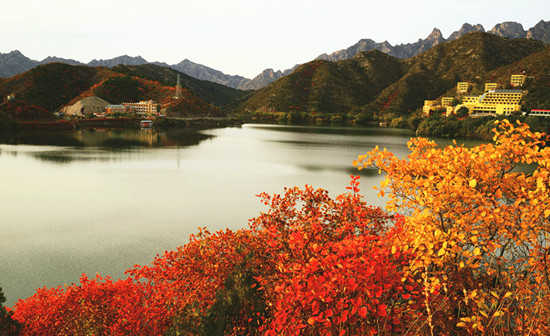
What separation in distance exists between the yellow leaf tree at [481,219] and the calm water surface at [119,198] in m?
11.8

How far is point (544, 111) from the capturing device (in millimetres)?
75312

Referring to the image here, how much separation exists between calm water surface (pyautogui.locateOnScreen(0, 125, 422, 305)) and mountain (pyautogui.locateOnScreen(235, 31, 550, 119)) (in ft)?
326

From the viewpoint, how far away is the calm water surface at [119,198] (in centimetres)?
1450

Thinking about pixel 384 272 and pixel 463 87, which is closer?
pixel 384 272

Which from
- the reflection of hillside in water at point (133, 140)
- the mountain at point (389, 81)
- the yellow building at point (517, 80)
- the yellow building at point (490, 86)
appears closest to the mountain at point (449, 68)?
the mountain at point (389, 81)

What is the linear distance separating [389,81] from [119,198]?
174m

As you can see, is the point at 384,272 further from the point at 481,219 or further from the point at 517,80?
the point at 517,80

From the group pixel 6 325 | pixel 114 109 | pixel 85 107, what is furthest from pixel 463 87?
pixel 6 325

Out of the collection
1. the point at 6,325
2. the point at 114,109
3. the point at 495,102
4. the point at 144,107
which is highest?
the point at 495,102

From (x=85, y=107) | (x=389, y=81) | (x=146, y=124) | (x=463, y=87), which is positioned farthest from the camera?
(x=389, y=81)

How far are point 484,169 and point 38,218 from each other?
23.5 metres

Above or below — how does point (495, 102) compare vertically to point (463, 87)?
below

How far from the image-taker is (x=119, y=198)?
25.2 metres

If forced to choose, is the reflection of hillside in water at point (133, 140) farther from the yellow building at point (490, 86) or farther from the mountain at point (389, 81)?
the yellow building at point (490, 86)
